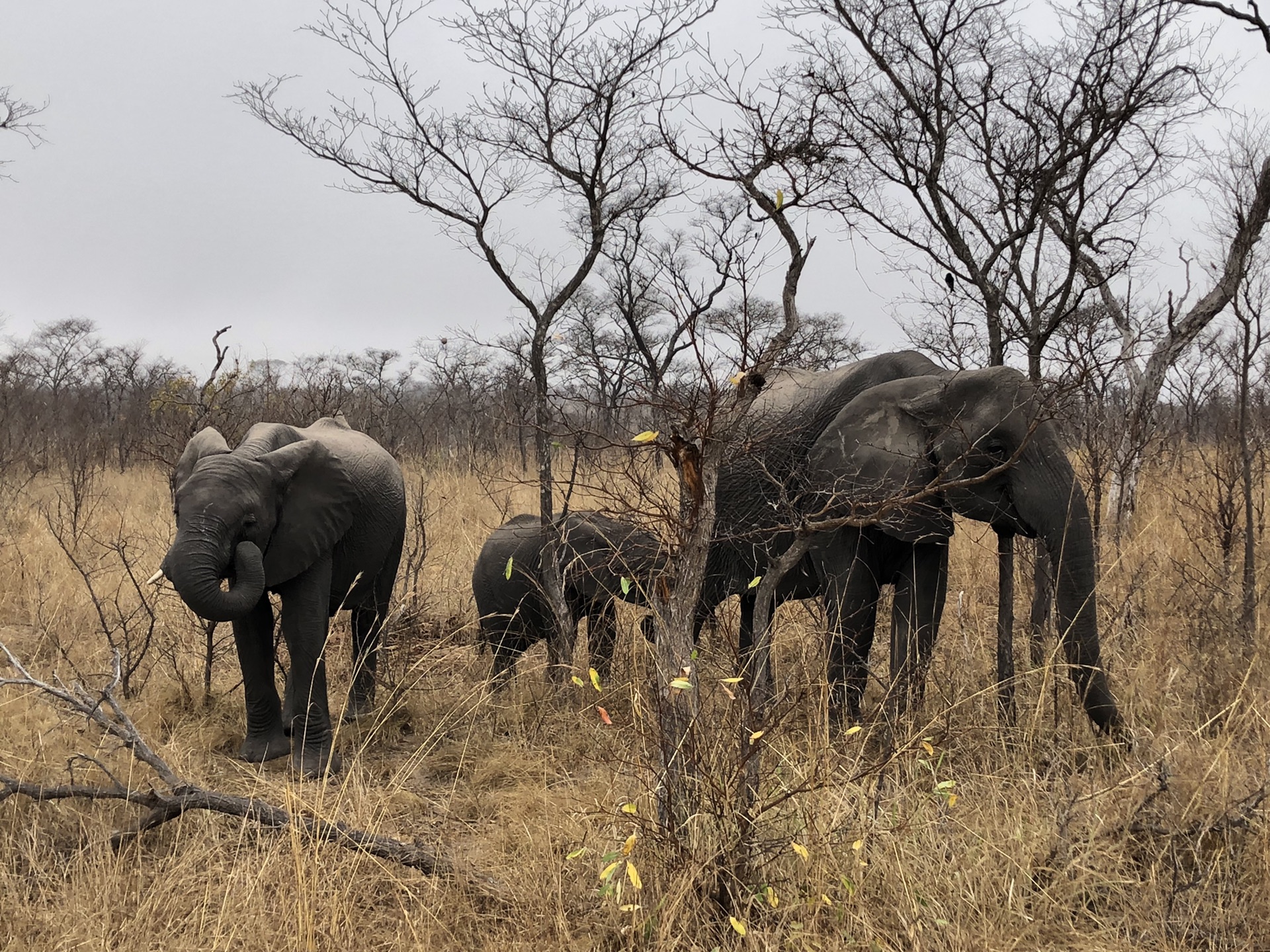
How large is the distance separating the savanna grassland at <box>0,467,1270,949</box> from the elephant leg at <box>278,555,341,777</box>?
0.20 metres

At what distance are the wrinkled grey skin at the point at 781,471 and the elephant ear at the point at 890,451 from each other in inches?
7.9

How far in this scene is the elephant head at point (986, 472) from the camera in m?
3.95

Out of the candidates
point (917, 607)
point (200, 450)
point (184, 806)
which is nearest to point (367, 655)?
point (200, 450)

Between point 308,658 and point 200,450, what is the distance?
104cm

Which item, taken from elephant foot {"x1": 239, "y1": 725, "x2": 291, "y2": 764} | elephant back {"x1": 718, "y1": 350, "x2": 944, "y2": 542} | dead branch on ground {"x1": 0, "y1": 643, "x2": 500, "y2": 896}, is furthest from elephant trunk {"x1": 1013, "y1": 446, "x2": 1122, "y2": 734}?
elephant foot {"x1": 239, "y1": 725, "x2": 291, "y2": 764}

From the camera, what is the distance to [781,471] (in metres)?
4.98

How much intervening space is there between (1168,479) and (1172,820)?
28.8ft

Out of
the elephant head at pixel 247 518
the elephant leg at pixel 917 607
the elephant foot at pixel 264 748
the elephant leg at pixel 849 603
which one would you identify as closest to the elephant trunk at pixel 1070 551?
the elephant leg at pixel 917 607

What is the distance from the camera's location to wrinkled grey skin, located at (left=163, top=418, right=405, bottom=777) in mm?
3977

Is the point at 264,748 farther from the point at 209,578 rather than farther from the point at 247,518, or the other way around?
the point at 247,518

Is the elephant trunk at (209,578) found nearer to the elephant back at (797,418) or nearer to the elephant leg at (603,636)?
the elephant leg at (603,636)

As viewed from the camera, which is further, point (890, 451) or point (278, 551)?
point (278, 551)

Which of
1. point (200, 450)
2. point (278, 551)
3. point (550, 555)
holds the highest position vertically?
point (200, 450)

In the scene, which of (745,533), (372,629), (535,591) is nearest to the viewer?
(745,533)
